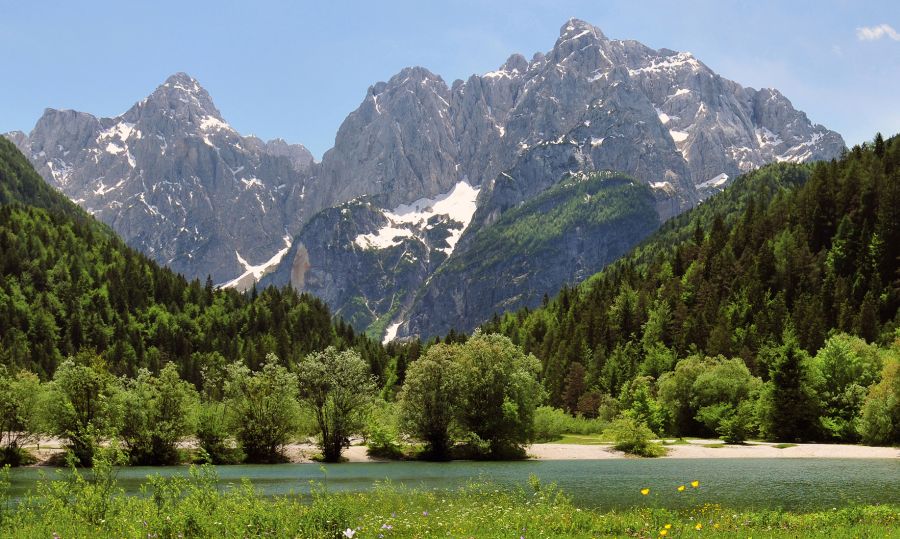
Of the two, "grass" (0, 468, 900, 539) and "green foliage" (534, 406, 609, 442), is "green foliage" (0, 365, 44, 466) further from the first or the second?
"grass" (0, 468, 900, 539)

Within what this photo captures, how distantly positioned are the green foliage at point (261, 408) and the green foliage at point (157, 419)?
15.0 ft

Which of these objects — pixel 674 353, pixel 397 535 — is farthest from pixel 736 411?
pixel 397 535

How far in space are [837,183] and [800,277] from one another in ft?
79.8

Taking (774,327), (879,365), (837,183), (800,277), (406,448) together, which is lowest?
(406,448)

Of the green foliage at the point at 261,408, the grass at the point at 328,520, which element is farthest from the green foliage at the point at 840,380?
the grass at the point at 328,520

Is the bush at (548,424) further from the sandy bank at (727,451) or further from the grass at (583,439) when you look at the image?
the sandy bank at (727,451)

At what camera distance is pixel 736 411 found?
102 m

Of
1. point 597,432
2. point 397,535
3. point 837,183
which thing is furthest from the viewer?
point 837,183

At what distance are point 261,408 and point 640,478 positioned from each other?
4156 centimetres

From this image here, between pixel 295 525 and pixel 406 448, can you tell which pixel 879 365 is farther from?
pixel 295 525

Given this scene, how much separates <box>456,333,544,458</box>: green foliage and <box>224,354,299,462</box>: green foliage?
59.8 ft

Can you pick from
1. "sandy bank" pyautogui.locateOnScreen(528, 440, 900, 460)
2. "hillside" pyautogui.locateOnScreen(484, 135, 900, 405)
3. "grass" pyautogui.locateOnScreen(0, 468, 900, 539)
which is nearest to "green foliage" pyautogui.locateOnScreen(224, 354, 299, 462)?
"sandy bank" pyautogui.locateOnScreen(528, 440, 900, 460)

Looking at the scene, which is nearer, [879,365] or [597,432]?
[879,365]

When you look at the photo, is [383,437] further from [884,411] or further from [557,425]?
[884,411]
